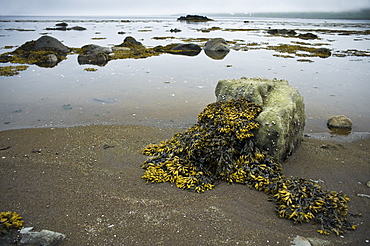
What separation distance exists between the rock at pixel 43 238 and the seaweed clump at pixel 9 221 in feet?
0.64

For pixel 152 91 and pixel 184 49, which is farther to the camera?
pixel 184 49

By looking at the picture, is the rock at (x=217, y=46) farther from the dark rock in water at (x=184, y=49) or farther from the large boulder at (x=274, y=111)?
the large boulder at (x=274, y=111)

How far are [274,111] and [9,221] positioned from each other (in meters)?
5.46

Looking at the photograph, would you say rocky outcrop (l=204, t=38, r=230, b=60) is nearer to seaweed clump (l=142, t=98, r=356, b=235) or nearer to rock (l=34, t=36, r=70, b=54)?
rock (l=34, t=36, r=70, b=54)

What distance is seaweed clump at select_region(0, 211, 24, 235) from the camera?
3.82 metres

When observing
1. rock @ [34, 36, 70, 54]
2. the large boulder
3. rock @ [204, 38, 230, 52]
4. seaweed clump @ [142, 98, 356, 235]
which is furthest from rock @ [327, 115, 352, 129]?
rock @ [34, 36, 70, 54]

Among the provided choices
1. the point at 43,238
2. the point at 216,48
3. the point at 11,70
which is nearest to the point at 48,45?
the point at 11,70

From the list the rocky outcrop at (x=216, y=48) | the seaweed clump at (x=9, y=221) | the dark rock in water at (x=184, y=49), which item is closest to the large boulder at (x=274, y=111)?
the seaweed clump at (x=9, y=221)

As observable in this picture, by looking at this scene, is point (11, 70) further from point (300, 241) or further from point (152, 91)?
point (300, 241)

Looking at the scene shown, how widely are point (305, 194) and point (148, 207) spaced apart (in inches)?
112

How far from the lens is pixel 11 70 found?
1731 cm

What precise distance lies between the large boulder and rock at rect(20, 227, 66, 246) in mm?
4328

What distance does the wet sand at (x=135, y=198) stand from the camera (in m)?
3.98

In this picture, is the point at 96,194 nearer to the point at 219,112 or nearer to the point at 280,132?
the point at 219,112
